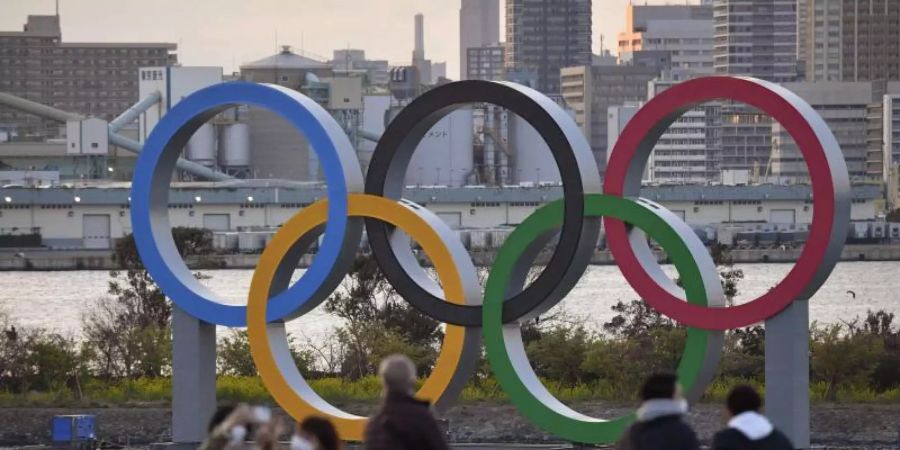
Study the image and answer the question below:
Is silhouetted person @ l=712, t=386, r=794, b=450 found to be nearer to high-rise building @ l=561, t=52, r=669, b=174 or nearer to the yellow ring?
the yellow ring

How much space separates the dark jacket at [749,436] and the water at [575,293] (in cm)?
3174

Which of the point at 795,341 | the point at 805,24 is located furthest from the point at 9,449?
the point at 805,24

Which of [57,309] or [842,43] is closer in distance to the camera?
[57,309]

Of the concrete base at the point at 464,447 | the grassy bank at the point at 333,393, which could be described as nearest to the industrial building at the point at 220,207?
the grassy bank at the point at 333,393

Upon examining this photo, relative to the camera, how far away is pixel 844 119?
5192 inches

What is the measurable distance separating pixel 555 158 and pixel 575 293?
44.1 metres

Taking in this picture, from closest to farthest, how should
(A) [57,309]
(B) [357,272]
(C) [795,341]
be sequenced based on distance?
(C) [795,341]
(B) [357,272]
(A) [57,309]

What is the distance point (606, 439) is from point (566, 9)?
159m

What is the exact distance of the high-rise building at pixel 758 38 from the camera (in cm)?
15138

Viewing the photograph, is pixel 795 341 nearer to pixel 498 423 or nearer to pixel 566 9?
pixel 498 423

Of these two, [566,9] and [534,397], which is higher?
[566,9]

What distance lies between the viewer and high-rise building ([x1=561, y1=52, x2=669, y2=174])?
148625 mm

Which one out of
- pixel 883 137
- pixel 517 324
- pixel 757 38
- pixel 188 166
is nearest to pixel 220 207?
pixel 188 166

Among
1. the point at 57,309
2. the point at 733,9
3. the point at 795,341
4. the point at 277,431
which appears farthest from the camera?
the point at 733,9
